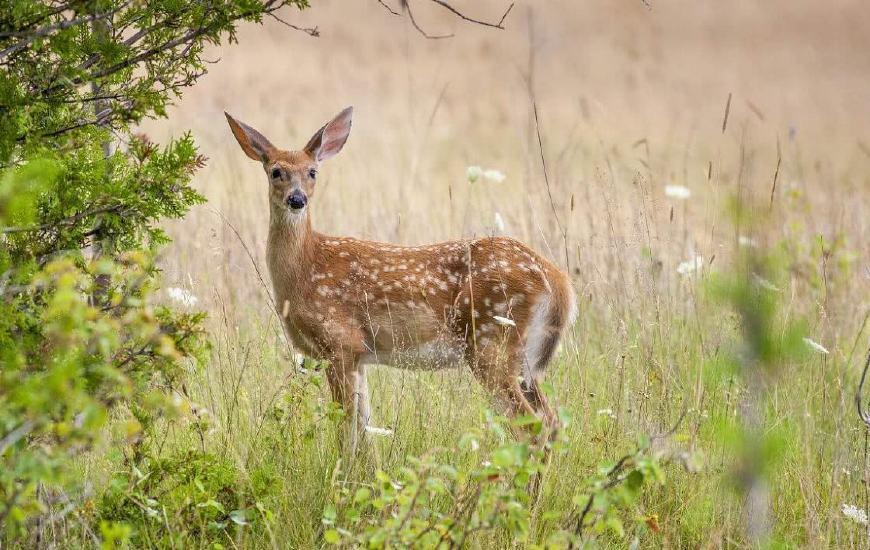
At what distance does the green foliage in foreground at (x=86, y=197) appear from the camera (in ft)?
10.8

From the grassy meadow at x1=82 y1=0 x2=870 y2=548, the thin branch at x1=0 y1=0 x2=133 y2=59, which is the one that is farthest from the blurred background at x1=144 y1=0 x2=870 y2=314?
the thin branch at x1=0 y1=0 x2=133 y2=59

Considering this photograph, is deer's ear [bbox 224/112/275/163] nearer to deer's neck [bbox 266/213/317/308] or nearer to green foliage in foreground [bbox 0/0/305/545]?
deer's neck [bbox 266/213/317/308]

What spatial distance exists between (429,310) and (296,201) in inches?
33.1

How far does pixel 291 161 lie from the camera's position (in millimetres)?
6195

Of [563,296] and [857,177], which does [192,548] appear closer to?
[563,296]

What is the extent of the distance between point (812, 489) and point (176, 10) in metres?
2.73

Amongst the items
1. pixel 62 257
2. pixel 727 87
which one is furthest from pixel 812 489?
pixel 727 87

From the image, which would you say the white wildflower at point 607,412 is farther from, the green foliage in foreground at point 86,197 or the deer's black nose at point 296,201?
the deer's black nose at point 296,201

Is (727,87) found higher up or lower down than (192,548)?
lower down

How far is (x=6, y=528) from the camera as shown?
371 centimetres

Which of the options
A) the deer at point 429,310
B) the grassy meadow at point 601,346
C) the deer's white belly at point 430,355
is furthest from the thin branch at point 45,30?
the deer's white belly at point 430,355

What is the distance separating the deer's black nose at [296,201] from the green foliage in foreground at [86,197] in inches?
69.1

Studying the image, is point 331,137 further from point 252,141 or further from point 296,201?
point 296,201

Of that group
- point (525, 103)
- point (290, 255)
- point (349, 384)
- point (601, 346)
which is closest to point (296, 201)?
point (290, 255)
